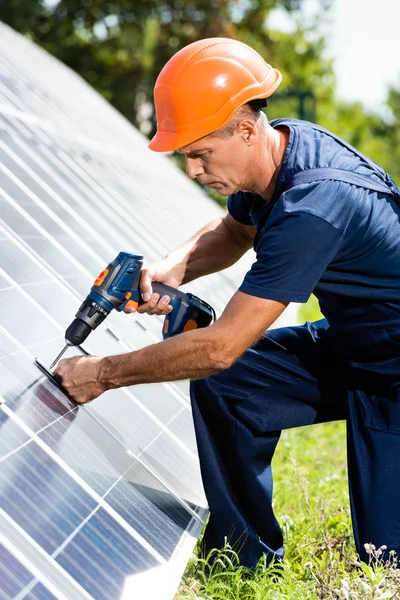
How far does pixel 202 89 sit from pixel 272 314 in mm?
923

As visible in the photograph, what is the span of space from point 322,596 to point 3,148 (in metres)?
3.53

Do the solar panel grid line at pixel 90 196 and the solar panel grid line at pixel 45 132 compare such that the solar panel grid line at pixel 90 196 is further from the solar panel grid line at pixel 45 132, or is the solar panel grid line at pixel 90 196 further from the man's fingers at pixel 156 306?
the man's fingers at pixel 156 306

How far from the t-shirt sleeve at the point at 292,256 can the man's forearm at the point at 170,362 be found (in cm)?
29

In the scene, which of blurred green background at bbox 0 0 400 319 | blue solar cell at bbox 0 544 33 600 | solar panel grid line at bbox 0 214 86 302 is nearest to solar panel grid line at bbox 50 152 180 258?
solar panel grid line at bbox 0 214 86 302

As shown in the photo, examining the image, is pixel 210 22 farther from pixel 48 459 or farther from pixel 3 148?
pixel 48 459

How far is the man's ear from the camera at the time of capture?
3500 millimetres

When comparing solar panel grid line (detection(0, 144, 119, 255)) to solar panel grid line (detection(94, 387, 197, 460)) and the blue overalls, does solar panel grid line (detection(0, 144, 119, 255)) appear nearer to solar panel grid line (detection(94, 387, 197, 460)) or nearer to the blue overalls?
solar panel grid line (detection(94, 387, 197, 460))

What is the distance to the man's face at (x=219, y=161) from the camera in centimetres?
351

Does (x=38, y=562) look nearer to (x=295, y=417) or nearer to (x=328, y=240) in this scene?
(x=328, y=240)

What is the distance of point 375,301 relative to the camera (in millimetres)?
3754

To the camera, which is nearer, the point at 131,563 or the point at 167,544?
the point at 131,563

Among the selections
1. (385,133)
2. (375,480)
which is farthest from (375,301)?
(385,133)

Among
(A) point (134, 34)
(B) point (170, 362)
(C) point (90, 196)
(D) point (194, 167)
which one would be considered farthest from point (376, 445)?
(A) point (134, 34)

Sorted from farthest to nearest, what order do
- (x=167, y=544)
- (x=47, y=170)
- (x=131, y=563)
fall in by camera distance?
1. (x=47, y=170)
2. (x=167, y=544)
3. (x=131, y=563)
